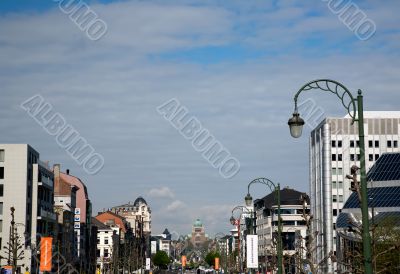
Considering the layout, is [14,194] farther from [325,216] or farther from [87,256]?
[325,216]

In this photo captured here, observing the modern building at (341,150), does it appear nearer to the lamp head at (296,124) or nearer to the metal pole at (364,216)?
the lamp head at (296,124)

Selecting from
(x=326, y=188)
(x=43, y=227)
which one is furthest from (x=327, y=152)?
(x=43, y=227)

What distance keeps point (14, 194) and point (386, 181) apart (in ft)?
203

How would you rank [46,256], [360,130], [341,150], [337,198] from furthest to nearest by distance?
[337,198]
[341,150]
[46,256]
[360,130]

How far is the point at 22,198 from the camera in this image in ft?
377

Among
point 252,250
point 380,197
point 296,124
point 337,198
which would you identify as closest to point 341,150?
point 337,198

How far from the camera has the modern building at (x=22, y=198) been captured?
374 feet

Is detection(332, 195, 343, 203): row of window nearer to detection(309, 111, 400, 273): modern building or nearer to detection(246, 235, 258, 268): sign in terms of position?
detection(309, 111, 400, 273): modern building

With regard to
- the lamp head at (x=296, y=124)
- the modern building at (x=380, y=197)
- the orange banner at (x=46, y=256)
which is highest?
the modern building at (x=380, y=197)

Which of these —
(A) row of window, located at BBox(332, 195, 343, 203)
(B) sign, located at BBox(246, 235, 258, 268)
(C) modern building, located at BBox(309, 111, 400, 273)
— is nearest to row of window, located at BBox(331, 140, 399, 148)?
(C) modern building, located at BBox(309, 111, 400, 273)

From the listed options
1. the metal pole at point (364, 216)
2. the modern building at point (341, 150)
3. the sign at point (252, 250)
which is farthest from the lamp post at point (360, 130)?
the modern building at point (341, 150)

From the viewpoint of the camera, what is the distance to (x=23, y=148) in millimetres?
117000

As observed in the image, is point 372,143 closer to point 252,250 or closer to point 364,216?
point 252,250

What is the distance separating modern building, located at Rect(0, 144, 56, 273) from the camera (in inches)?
4491
